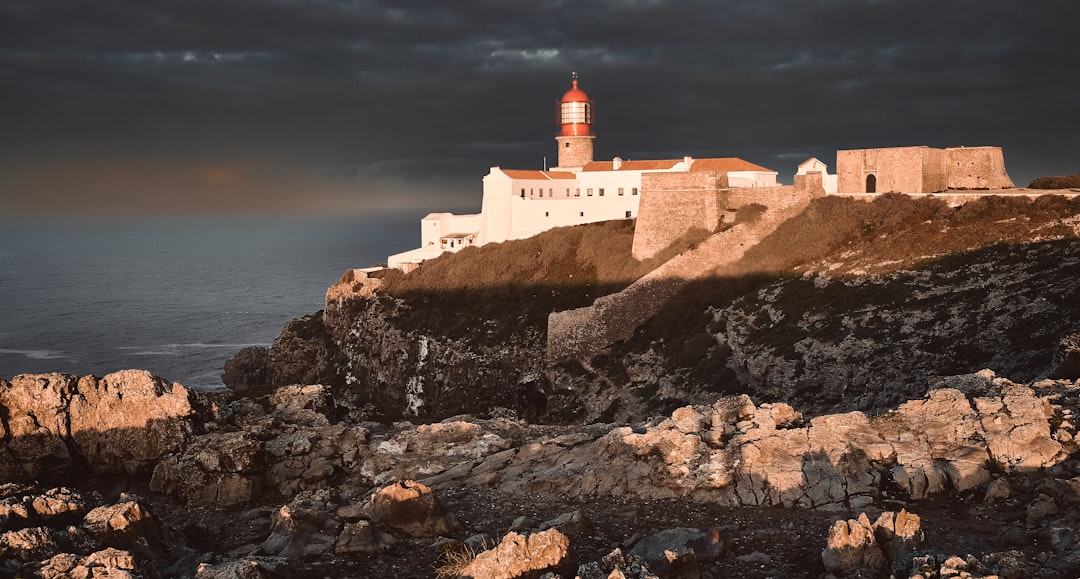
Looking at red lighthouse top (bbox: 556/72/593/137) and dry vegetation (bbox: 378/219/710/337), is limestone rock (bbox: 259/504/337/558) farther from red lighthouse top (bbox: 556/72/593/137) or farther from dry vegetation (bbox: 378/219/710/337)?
red lighthouse top (bbox: 556/72/593/137)

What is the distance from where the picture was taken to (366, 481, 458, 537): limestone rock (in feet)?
47.6

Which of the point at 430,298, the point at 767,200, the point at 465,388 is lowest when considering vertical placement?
the point at 465,388

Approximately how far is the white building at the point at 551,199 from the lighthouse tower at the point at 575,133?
115 cm

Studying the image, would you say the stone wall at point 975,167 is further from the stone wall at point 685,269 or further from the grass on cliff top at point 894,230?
the stone wall at point 685,269

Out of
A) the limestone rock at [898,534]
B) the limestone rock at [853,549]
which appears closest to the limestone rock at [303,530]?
the limestone rock at [853,549]

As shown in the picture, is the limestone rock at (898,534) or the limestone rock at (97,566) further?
the limestone rock at (97,566)

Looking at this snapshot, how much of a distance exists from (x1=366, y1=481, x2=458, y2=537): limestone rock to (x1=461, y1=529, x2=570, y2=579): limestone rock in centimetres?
240

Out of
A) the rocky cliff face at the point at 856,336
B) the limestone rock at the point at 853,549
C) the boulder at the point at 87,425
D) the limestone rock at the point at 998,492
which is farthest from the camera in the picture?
the rocky cliff face at the point at 856,336

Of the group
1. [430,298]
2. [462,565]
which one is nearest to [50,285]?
[430,298]

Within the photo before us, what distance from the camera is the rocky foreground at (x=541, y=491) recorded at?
480 inches

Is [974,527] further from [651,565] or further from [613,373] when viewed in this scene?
[613,373]

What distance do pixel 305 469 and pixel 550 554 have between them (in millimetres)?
8101

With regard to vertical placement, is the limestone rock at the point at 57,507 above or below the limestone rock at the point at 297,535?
above

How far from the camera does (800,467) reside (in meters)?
15.2
